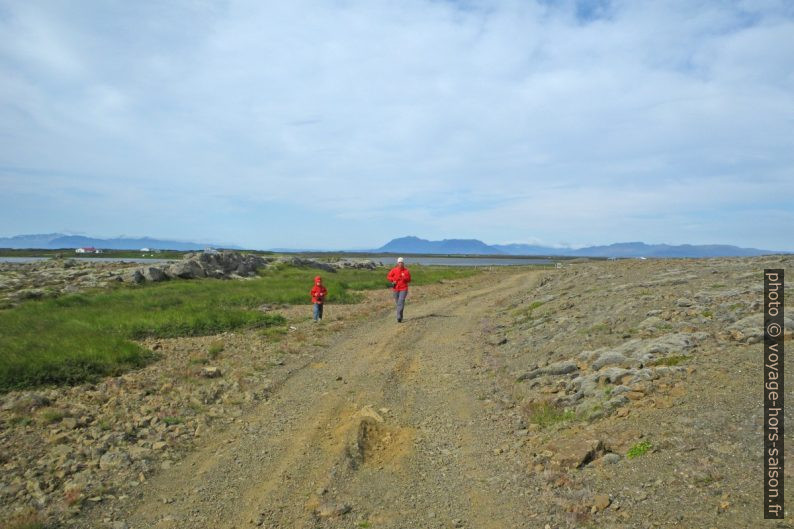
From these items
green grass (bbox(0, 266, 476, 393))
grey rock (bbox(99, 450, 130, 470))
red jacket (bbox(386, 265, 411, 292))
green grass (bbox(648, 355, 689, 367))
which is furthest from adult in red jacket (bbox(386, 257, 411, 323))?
grey rock (bbox(99, 450, 130, 470))

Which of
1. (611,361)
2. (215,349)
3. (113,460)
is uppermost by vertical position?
(611,361)

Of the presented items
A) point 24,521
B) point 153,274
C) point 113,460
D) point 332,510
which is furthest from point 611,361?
point 153,274

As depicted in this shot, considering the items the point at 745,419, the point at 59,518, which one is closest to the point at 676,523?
the point at 745,419

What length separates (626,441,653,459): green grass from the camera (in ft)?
22.6

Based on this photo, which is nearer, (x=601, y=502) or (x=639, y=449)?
(x=601, y=502)

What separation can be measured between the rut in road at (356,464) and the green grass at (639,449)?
5.39 ft

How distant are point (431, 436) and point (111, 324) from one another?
16.8 meters

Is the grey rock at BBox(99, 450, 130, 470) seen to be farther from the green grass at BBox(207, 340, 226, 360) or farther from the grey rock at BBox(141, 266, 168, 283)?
the grey rock at BBox(141, 266, 168, 283)

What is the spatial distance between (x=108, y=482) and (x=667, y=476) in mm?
8373

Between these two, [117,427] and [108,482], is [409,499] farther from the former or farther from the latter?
[117,427]

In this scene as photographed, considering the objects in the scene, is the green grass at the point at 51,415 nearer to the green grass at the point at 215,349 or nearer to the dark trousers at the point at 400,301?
the green grass at the point at 215,349

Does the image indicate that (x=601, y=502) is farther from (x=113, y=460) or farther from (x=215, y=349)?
(x=215, y=349)

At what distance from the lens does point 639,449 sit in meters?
6.98

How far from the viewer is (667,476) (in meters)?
6.22
